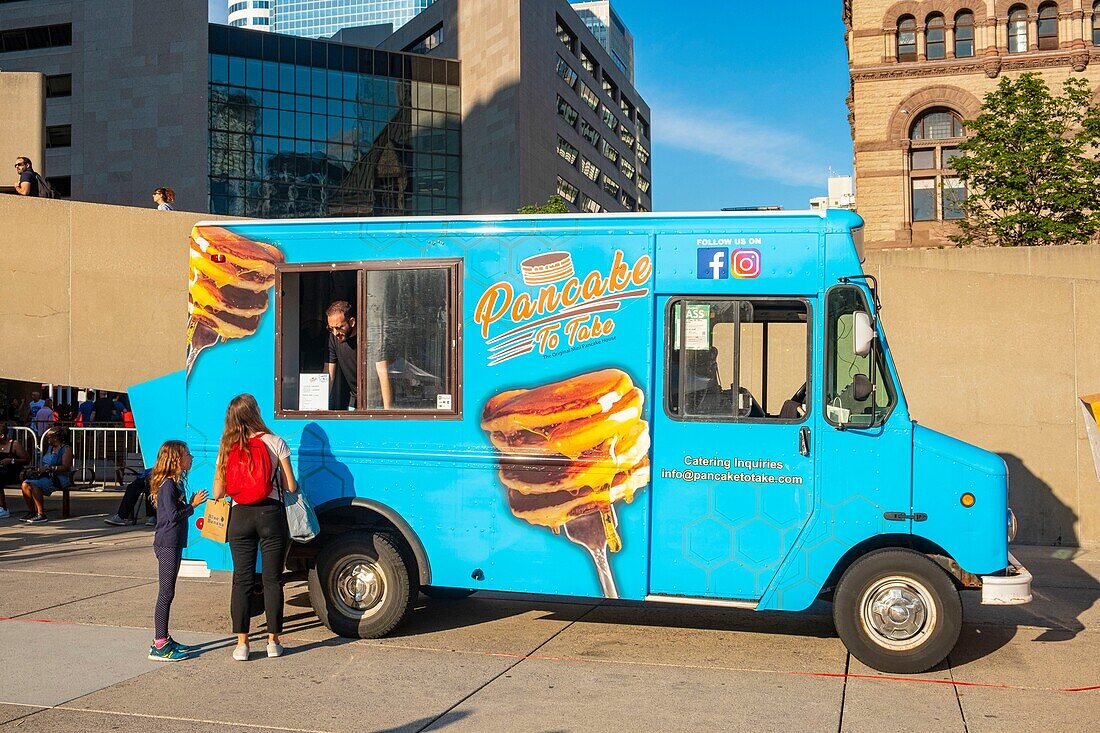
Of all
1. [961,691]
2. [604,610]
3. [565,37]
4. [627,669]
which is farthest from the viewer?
[565,37]

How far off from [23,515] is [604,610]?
9.35m

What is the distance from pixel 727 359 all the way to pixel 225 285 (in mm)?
3792

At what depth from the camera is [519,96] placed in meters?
65.6

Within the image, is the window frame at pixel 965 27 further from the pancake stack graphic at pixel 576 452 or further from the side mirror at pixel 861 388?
the pancake stack graphic at pixel 576 452

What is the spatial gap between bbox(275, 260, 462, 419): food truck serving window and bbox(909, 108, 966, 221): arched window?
39686 millimetres

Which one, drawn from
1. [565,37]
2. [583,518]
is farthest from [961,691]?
[565,37]

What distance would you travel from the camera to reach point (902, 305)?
1248 centimetres

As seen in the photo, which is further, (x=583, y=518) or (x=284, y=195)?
(x=284, y=195)

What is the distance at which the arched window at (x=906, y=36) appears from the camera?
144 ft

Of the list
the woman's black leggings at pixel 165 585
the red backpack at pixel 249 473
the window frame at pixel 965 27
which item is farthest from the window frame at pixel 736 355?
the window frame at pixel 965 27

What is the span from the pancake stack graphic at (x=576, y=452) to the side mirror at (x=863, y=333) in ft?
4.83

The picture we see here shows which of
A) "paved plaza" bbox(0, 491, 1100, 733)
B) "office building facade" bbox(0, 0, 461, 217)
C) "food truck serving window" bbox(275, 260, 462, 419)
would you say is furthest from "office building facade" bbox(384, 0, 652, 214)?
"food truck serving window" bbox(275, 260, 462, 419)

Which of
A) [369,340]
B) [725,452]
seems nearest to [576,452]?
[725,452]

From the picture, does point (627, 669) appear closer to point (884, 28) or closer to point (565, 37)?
point (884, 28)
